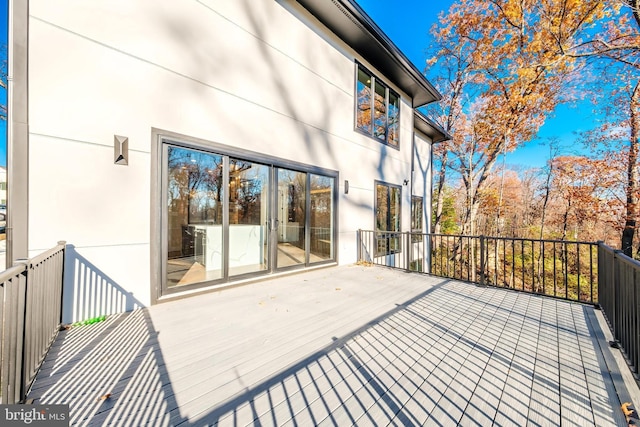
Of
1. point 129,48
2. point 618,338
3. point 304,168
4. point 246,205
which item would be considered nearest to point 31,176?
point 129,48

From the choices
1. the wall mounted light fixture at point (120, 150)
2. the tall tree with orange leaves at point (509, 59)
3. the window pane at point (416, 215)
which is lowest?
the window pane at point (416, 215)

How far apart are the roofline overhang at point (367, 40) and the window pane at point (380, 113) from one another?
0.46 m

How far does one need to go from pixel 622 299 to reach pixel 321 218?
13.7 ft

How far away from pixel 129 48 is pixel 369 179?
5.23 metres

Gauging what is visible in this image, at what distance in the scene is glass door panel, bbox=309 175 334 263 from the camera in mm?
5203

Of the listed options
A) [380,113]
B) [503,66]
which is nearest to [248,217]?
[380,113]

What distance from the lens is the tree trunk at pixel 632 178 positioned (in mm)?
7820

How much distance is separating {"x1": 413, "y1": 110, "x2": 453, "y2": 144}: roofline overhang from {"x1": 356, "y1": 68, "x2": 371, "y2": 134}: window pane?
2735 millimetres

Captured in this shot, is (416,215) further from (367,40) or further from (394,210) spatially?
(367,40)

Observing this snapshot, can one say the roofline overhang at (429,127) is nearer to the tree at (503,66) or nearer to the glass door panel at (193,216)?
the tree at (503,66)

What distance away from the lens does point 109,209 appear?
2.87 meters

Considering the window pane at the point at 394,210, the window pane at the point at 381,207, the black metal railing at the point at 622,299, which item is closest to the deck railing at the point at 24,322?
the black metal railing at the point at 622,299

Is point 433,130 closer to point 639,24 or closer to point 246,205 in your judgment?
point 639,24

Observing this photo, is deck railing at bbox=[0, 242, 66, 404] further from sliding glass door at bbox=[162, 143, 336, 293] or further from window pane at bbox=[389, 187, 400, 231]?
Answer: window pane at bbox=[389, 187, 400, 231]
